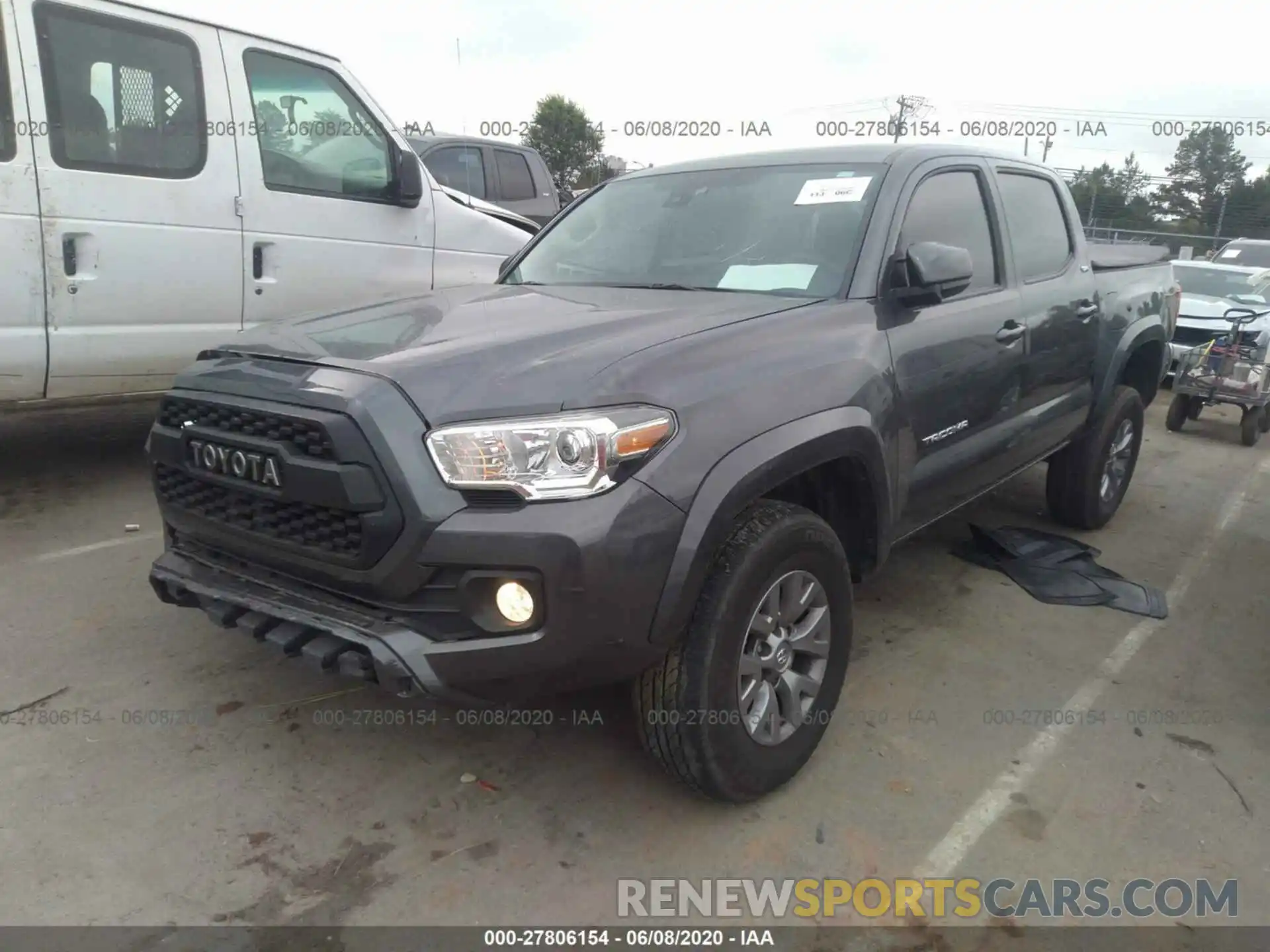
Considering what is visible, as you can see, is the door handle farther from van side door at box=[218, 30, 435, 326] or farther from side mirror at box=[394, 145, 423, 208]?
side mirror at box=[394, 145, 423, 208]

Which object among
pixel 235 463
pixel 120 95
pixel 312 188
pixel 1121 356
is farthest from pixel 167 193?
pixel 1121 356

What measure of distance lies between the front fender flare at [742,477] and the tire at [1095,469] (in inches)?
99.3

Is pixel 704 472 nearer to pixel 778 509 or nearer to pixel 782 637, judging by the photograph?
pixel 778 509

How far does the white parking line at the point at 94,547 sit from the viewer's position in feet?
13.6

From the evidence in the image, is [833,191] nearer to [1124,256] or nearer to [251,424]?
[251,424]

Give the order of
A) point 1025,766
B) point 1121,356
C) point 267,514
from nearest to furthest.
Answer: point 267,514
point 1025,766
point 1121,356

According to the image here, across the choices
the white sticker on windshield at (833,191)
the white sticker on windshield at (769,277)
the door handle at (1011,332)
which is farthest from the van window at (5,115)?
the door handle at (1011,332)

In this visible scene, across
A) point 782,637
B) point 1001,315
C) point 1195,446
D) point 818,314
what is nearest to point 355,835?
point 782,637

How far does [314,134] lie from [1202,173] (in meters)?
42.4

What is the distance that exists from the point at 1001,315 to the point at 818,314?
1.23 m

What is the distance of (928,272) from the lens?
9.78ft

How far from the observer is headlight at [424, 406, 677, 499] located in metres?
2.19

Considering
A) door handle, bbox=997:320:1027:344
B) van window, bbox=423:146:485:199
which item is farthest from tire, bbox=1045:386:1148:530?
van window, bbox=423:146:485:199

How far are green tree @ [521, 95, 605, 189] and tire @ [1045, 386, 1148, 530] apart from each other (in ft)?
102
